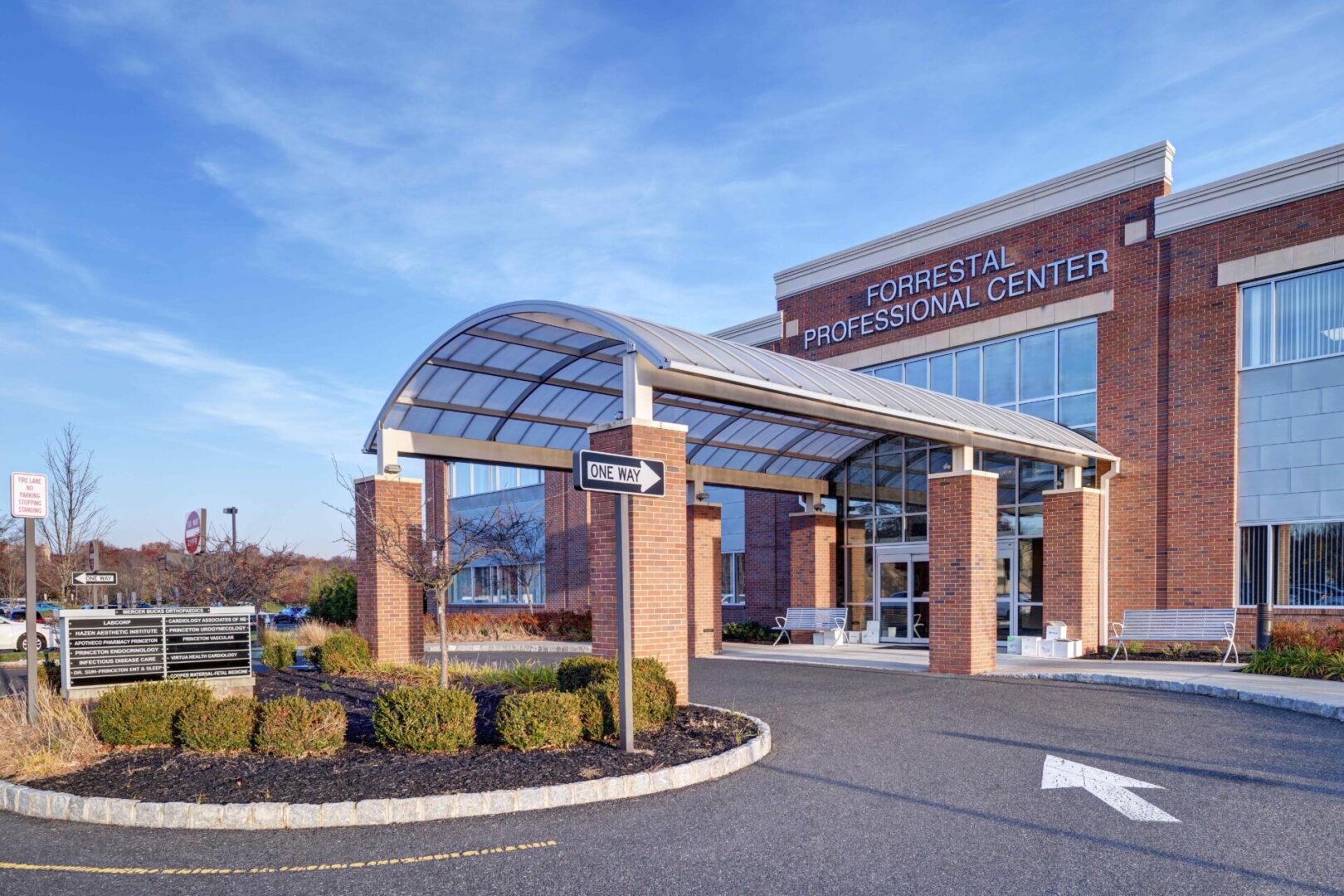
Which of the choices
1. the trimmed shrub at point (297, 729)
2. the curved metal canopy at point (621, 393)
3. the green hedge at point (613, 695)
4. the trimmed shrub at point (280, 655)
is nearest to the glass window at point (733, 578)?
the curved metal canopy at point (621, 393)

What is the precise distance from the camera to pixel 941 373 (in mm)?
22281

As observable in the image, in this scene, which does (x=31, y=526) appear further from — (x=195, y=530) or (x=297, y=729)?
(x=195, y=530)

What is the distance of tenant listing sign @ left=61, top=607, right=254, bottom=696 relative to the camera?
36.7ft

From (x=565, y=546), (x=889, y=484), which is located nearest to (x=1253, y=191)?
(x=889, y=484)

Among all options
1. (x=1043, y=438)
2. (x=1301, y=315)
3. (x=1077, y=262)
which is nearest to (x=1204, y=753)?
(x=1043, y=438)

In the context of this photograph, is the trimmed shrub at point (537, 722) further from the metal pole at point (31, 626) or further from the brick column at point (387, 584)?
the brick column at point (387, 584)

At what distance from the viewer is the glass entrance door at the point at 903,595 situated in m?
22.3

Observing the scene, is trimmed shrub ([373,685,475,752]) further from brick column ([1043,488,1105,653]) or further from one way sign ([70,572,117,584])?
brick column ([1043,488,1105,653])

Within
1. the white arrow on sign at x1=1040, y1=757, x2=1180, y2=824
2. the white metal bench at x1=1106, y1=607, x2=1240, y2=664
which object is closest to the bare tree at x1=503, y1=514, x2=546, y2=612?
the white metal bench at x1=1106, y1=607, x2=1240, y2=664

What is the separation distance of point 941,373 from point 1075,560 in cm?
559

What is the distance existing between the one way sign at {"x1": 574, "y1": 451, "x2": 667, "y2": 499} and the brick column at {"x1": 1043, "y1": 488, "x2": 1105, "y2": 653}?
12.7 meters

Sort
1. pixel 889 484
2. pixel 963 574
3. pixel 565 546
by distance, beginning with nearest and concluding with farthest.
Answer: pixel 963 574
pixel 889 484
pixel 565 546

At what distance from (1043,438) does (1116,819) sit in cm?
1155

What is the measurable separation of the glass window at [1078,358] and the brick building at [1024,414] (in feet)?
0.14
